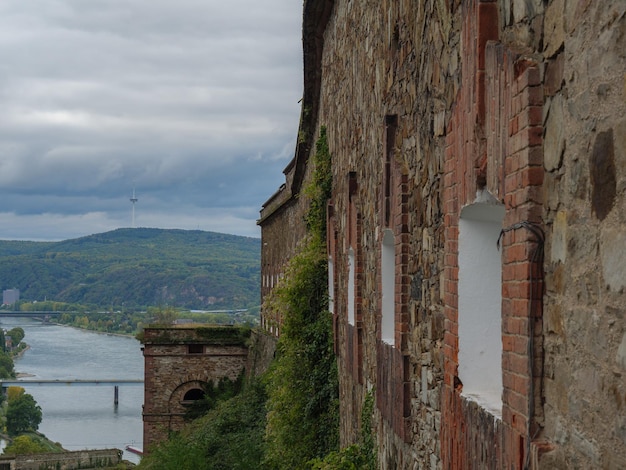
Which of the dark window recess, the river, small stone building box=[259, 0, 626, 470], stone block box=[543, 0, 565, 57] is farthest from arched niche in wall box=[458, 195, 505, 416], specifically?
the river

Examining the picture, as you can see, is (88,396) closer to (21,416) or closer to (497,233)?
(21,416)

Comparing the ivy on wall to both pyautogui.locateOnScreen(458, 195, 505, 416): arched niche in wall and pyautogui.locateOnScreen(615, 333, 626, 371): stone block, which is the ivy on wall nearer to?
pyautogui.locateOnScreen(458, 195, 505, 416): arched niche in wall

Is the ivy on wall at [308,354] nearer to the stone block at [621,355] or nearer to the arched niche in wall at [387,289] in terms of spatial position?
the arched niche in wall at [387,289]

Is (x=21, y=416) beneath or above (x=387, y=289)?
beneath

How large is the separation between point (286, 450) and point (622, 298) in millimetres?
12329

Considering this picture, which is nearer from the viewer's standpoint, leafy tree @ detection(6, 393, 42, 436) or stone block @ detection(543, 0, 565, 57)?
stone block @ detection(543, 0, 565, 57)

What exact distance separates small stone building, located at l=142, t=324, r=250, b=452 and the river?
138 ft

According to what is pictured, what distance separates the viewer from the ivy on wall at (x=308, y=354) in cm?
1362

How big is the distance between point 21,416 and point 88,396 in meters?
40.8

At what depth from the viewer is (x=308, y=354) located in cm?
1428

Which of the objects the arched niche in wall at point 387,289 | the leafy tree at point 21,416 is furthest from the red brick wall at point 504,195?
the leafy tree at point 21,416

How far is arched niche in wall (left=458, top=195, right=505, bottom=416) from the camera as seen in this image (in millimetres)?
4688

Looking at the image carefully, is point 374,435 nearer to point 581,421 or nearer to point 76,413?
point 581,421

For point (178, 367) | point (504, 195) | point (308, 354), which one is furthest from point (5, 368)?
point (504, 195)
